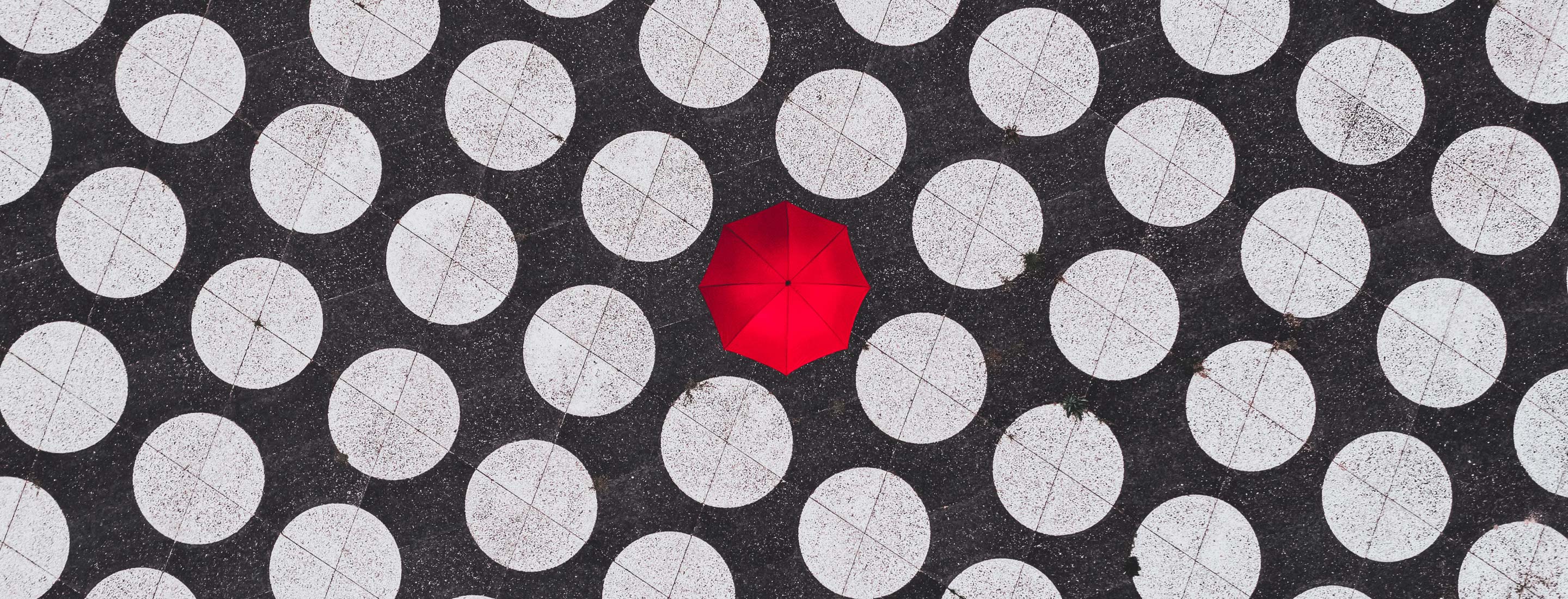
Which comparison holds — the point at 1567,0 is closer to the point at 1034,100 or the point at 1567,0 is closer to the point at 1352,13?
→ the point at 1352,13

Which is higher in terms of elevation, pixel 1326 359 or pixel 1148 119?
pixel 1148 119

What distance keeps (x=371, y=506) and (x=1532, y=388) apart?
8.26 meters

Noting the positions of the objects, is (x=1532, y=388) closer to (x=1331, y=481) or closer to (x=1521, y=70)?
(x=1331, y=481)

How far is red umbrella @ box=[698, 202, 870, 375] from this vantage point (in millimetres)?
4871

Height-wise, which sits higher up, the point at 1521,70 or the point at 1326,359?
the point at 1521,70

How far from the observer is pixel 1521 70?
5.94m

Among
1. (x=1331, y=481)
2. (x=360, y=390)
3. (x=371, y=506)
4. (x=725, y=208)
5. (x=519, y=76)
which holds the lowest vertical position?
(x=371, y=506)

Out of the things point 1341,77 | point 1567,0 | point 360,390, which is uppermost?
point 1567,0

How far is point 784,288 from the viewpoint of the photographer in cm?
480

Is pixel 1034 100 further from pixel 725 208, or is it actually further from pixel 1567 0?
pixel 1567 0

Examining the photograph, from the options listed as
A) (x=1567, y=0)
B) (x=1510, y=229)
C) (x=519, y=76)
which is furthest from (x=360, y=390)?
(x=1567, y=0)

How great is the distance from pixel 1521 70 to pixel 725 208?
5686mm

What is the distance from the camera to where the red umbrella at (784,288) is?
4.87 m

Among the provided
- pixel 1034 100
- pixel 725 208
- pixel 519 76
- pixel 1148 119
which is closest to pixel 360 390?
pixel 519 76
